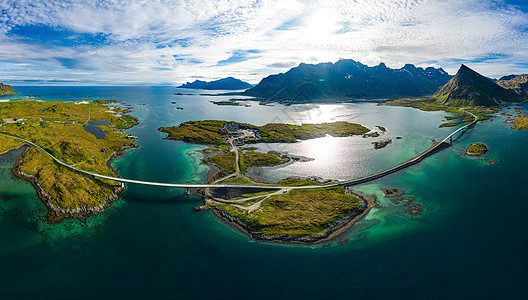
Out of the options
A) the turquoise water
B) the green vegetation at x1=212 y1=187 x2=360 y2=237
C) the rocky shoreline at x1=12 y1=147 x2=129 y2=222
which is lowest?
the turquoise water

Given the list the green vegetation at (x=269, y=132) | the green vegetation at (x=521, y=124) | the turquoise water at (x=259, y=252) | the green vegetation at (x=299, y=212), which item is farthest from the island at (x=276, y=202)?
the green vegetation at (x=521, y=124)

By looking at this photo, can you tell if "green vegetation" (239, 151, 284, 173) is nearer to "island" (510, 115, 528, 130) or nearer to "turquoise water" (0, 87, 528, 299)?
"turquoise water" (0, 87, 528, 299)

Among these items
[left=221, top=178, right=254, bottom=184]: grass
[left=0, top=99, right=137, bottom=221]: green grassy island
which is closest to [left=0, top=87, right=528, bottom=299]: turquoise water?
[left=0, top=99, right=137, bottom=221]: green grassy island

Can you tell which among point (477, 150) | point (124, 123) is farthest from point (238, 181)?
point (124, 123)

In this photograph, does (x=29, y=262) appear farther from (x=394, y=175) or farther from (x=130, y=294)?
(x=394, y=175)

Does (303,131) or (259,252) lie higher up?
(303,131)

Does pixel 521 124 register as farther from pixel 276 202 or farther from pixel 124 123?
pixel 124 123

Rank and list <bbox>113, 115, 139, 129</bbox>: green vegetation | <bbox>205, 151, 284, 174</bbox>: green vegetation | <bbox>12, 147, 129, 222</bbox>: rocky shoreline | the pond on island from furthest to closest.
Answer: <bbox>113, 115, 139, 129</bbox>: green vegetation, the pond on island, <bbox>205, 151, 284, 174</bbox>: green vegetation, <bbox>12, 147, 129, 222</bbox>: rocky shoreline

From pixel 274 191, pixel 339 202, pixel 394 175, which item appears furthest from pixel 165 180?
pixel 394 175
